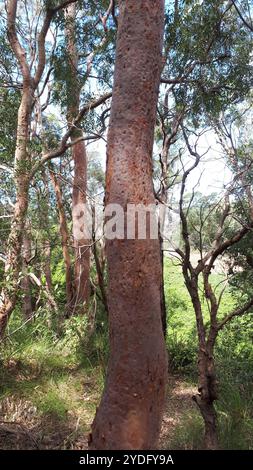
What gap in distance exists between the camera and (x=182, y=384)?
Answer: 6.50 meters

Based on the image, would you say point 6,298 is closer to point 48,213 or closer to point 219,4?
point 48,213

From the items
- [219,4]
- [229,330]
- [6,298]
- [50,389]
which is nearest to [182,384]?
[229,330]

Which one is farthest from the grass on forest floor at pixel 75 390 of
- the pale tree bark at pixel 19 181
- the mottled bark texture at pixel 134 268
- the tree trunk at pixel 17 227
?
the mottled bark texture at pixel 134 268

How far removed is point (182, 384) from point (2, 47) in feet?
22.9

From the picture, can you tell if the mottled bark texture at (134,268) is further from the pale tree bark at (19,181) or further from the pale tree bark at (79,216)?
the pale tree bark at (79,216)

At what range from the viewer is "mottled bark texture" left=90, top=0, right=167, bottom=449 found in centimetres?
238

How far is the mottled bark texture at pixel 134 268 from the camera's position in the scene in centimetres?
238

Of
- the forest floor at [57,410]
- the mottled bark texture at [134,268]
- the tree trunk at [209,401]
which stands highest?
the mottled bark texture at [134,268]

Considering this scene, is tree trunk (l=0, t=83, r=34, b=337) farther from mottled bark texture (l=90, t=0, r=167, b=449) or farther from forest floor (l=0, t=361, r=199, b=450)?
mottled bark texture (l=90, t=0, r=167, b=449)

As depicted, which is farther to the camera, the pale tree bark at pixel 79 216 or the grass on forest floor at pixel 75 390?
the pale tree bark at pixel 79 216

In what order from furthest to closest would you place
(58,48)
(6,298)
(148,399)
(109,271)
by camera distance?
1. (58,48)
2. (6,298)
3. (109,271)
4. (148,399)

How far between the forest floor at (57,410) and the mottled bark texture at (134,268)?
1827 millimetres

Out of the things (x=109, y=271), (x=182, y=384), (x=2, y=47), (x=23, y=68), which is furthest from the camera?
(x=2, y=47)

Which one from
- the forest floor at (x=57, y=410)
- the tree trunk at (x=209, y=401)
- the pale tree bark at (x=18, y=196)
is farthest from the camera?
the pale tree bark at (x=18, y=196)
